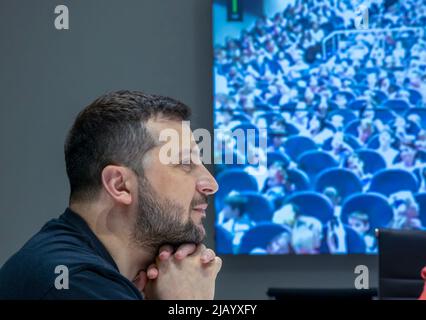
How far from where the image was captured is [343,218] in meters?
3.55

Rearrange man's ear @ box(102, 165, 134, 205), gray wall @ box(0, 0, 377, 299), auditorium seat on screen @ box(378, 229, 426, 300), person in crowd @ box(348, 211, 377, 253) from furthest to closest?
gray wall @ box(0, 0, 377, 299)
person in crowd @ box(348, 211, 377, 253)
auditorium seat on screen @ box(378, 229, 426, 300)
man's ear @ box(102, 165, 134, 205)

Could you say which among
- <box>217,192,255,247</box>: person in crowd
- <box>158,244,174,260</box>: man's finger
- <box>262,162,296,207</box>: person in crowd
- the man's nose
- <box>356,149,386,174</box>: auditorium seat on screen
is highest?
the man's nose

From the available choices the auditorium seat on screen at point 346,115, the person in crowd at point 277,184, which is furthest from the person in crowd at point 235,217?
the auditorium seat on screen at point 346,115

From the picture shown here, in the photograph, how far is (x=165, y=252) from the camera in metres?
1.09

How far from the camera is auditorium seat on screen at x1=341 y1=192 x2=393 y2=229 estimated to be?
354cm

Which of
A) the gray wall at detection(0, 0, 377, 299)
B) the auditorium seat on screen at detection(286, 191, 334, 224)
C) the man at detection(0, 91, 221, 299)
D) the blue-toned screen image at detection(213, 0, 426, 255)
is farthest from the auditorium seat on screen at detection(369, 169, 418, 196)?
the man at detection(0, 91, 221, 299)

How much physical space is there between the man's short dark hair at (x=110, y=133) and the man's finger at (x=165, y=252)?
0.14m

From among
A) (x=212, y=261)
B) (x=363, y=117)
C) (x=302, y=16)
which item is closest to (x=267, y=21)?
(x=302, y=16)

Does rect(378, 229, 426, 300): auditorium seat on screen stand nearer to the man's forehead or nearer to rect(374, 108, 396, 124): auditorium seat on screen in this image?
rect(374, 108, 396, 124): auditorium seat on screen

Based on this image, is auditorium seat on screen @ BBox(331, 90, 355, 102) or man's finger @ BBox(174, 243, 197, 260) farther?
auditorium seat on screen @ BBox(331, 90, 355, 102)

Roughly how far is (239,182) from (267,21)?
871 mm

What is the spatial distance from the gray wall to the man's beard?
2653 millimetres

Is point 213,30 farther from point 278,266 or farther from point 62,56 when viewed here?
point 278,266

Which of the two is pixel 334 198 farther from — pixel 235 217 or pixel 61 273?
pixel 61 273
